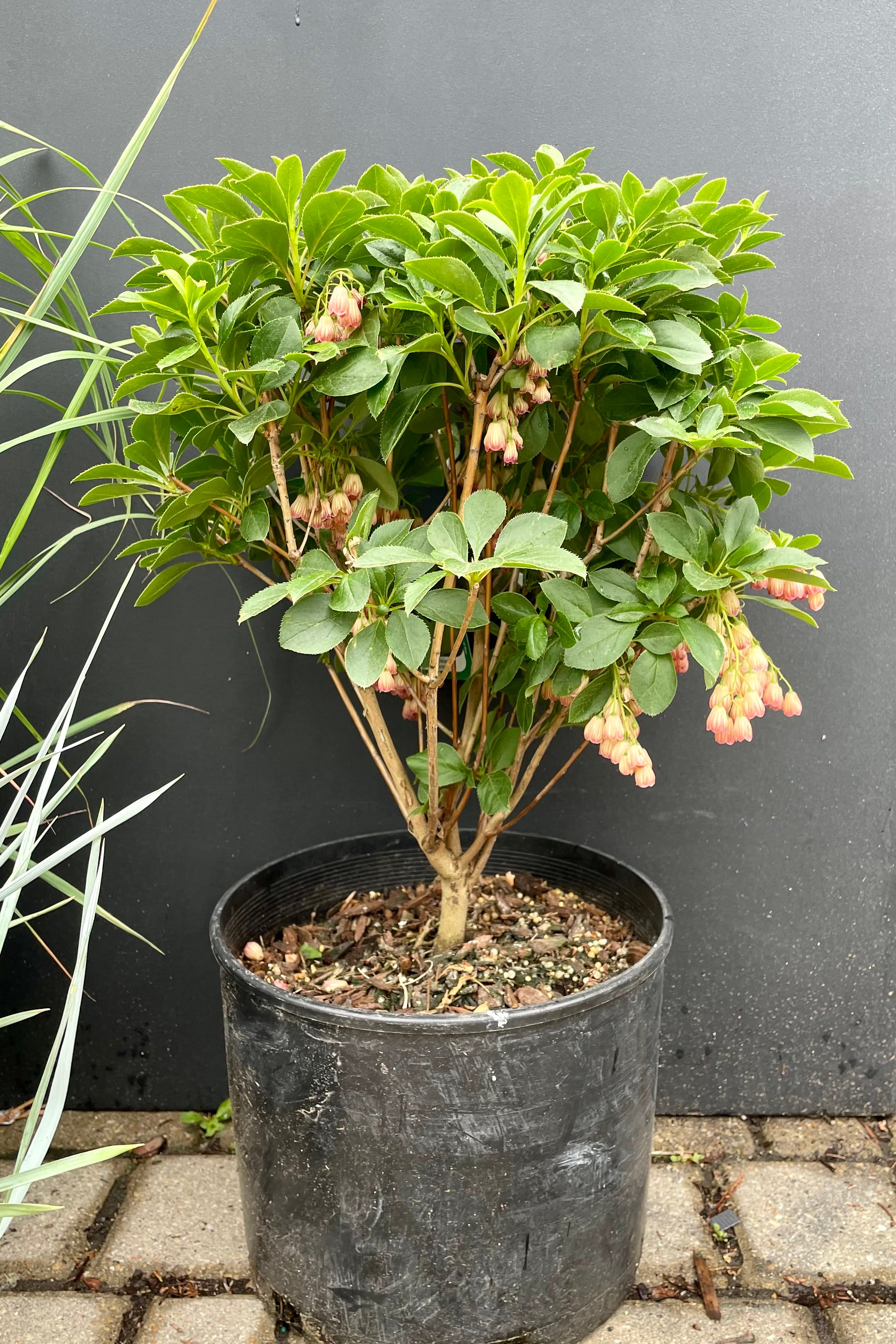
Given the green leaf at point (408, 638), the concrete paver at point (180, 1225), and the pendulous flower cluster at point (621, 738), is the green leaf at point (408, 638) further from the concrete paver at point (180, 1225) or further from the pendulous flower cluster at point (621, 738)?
the concrete paver at point (180, 1225)

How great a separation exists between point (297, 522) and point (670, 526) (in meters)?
0.44

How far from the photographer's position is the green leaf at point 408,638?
862 mm

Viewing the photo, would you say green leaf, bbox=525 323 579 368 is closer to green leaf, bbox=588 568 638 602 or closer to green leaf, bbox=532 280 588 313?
green leaf, bbox=532 280 588 313

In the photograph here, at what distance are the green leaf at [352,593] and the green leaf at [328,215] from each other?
0.17m

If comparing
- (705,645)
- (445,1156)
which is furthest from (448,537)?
(445,1156)

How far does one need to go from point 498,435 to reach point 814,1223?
3.82 ft

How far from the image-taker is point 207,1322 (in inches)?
45.8

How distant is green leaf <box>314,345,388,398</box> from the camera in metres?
0.85

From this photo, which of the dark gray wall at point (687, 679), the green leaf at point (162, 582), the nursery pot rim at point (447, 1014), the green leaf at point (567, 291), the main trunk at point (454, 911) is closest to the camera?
the green leaf at point (567, 291)

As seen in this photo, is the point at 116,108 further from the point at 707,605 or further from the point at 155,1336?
the point at 155,1336

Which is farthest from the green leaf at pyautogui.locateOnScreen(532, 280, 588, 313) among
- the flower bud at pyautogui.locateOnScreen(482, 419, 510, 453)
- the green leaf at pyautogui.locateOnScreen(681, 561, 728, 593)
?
the green leaf at pyautogui.locateOnScreen(681, 561, 728, 593)

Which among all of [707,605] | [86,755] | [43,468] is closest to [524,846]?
[707,605]

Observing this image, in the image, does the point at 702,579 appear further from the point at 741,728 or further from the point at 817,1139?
the point at 817,1139

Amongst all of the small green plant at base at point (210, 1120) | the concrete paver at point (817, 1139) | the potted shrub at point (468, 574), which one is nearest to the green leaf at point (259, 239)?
the potted shrub at point (468, 574)
